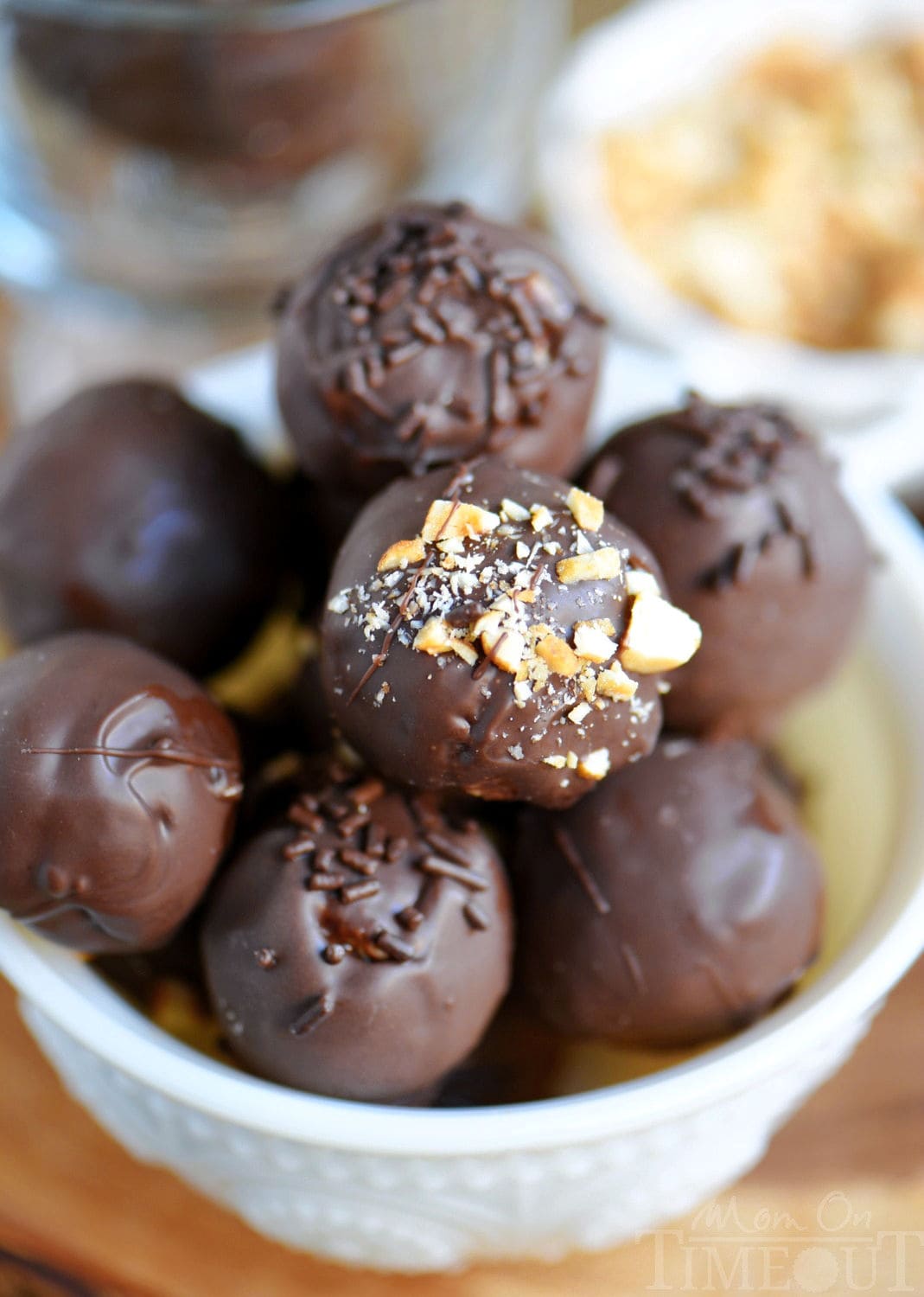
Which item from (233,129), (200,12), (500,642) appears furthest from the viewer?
(233,129)

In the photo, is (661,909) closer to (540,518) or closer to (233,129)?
(540,518)

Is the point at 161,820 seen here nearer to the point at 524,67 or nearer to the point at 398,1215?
the point at 398,1215

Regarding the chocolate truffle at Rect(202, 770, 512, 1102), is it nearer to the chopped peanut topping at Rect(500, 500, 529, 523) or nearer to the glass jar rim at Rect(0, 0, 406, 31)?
the chopped peanut topping at Rect(500, 500, 529, 523)

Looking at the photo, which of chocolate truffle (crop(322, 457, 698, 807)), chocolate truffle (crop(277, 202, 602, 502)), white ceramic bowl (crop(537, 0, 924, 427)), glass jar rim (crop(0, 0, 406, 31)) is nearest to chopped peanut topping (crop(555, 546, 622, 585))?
chocolate truffle (crop(322, 457, 698, 807))

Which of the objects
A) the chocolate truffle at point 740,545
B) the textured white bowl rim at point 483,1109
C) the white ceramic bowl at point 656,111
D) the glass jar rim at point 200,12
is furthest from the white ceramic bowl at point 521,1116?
the glass jar rim at point 200,12

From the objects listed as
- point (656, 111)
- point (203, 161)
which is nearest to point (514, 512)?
point (203, 161)

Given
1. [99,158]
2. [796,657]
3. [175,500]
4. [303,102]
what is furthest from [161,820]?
[99,158]
